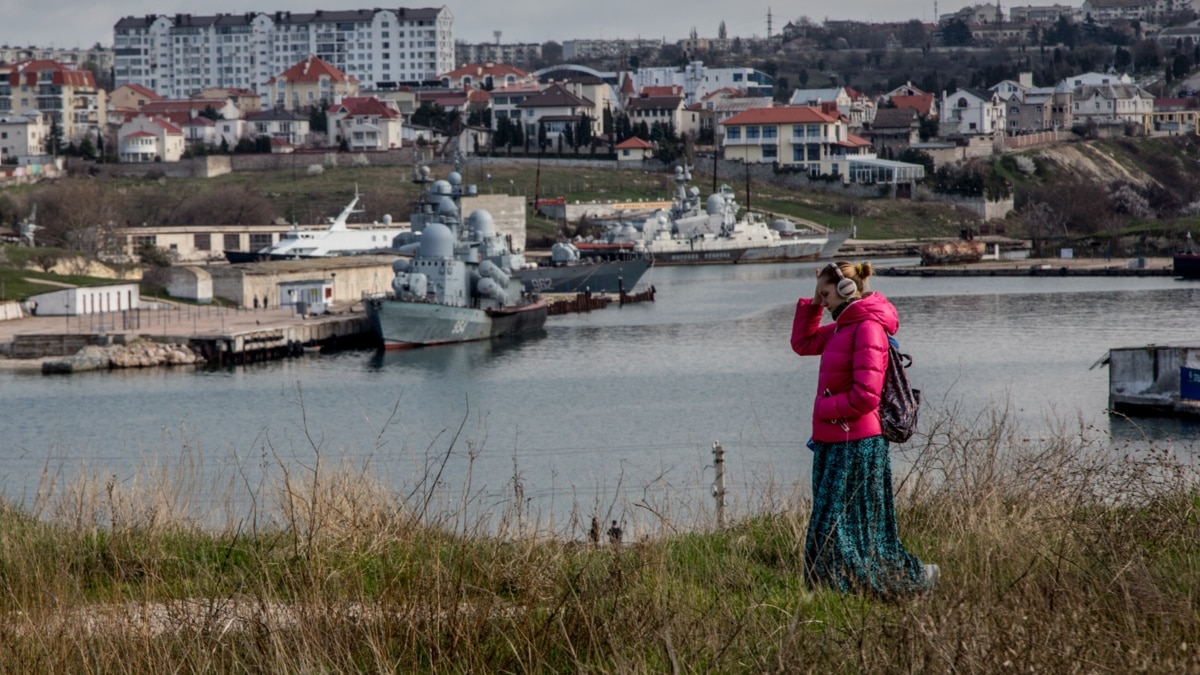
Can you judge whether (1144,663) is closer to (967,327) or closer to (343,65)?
(967,327)

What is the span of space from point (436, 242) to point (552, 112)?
2358 inches

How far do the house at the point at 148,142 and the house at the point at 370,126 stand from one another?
10.3 m

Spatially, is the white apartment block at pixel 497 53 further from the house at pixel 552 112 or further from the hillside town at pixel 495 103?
the house at pixel 552 112

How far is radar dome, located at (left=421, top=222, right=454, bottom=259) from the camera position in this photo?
39.1 meters

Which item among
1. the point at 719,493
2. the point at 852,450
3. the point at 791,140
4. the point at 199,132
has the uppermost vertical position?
the point at 199,132

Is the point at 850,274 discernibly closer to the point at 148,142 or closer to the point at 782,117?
the point at 782,117

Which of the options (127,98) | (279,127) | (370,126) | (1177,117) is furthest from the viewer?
(127,98)

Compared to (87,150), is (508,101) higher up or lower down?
higher up

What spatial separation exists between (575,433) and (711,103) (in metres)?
90.7

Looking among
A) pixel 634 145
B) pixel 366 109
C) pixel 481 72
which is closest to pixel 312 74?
pixel 481 72

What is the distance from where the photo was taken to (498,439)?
2028 cm

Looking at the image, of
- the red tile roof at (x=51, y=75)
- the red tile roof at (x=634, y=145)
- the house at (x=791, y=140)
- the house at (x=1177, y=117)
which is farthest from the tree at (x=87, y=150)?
the house at (x=1177, y=117)

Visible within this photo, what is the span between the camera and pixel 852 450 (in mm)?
5172

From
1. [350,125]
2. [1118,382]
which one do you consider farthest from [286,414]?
[350,125]
